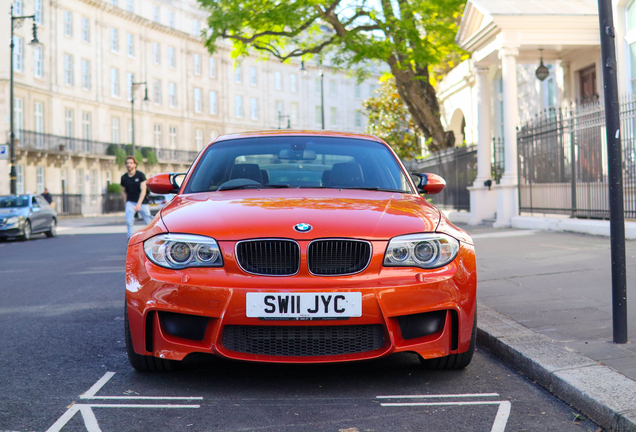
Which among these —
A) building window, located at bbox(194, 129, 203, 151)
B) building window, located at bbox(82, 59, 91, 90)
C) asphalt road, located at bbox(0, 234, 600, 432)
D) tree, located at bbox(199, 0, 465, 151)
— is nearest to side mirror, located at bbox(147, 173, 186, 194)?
asphalt road, located at bbox(0, 234, 600, 432)

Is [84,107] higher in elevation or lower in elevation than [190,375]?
higher

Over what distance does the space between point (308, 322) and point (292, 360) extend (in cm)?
24

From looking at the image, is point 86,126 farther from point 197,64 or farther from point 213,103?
point 213,103

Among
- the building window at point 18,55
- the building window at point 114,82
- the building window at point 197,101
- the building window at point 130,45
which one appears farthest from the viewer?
the building window at point 197,101

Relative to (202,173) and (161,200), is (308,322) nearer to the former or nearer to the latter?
(202,173)

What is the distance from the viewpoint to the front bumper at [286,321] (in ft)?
12.3

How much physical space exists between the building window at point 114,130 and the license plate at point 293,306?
54.8 m

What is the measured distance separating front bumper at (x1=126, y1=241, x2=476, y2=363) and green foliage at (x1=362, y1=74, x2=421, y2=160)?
2601 centimetres

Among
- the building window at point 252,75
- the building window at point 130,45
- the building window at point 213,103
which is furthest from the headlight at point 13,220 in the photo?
the building window at point 252,75

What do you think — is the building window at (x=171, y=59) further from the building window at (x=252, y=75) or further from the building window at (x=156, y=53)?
the building window at (x=252, y=75)

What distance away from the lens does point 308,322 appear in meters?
3.76

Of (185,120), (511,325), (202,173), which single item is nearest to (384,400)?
(511,325)

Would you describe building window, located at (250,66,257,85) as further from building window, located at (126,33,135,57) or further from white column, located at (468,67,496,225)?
white column, located at (468,67,496,225)

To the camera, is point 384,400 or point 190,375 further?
point 190,375
